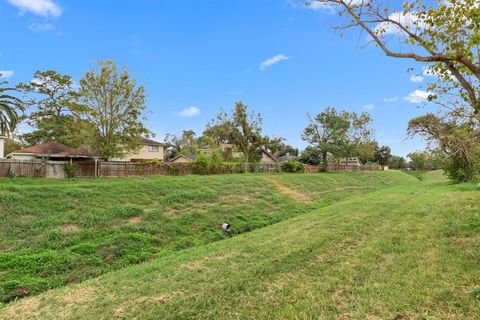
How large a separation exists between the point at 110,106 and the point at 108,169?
585 centimetres

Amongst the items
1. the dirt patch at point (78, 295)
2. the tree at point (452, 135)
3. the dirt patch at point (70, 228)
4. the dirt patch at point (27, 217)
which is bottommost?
the dirt patch at point (78, 295)

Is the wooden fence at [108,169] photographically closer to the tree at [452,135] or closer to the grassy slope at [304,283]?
the grassy slope at [304,283]

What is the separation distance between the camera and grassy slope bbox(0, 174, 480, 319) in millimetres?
3994

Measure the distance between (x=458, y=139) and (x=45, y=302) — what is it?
8.03m

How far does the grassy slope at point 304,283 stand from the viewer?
3.99 m

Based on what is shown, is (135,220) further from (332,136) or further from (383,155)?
(383,155)

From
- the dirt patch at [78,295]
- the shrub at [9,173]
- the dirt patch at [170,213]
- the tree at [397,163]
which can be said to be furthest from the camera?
the tree at [397,163]

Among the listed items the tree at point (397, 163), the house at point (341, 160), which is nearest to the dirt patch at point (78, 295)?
the house at point (341, 160)

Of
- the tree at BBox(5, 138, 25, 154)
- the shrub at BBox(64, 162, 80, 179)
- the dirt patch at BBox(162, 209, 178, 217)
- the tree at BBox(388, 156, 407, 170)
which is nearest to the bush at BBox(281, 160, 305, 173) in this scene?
the shrub at BBox(64, 162, 80, 179)

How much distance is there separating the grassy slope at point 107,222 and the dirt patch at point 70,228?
27 millimetres

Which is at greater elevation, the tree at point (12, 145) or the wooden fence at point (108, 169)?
the tree at point (12, 145)

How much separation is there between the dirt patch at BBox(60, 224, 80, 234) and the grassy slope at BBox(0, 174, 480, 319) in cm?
409

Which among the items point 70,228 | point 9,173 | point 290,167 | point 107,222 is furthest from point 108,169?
point 290,167

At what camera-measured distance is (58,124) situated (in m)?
39.5
